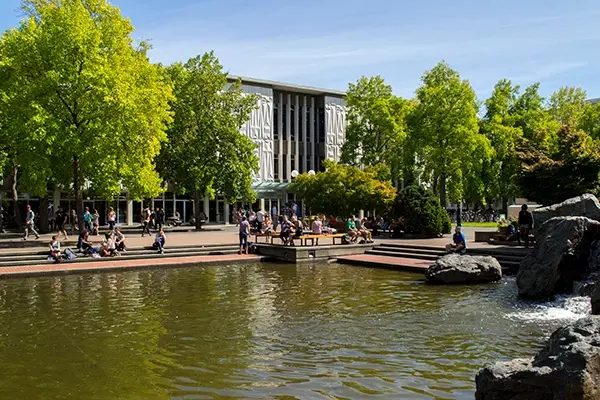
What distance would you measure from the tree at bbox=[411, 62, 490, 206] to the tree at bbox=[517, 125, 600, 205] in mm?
18868

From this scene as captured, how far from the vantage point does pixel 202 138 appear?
4097cm

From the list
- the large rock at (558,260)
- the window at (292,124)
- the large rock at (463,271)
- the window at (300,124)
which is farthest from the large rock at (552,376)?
the window at (300,124)

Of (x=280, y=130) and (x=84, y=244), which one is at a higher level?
(x=280, y=130)

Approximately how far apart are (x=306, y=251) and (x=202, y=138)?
19536mm

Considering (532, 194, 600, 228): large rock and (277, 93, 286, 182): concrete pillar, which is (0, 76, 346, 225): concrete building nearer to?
(277, 93, 286, 182): concrete pillar

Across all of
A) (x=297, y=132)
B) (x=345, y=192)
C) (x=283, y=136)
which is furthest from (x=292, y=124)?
(x=345, y=192)

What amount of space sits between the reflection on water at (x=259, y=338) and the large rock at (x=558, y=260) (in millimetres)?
670

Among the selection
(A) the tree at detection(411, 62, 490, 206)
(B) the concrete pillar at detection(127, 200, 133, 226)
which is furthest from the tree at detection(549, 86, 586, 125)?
(B) the concrete pillar at detection(127, 200, 133, 226)

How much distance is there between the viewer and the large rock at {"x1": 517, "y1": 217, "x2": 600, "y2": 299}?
47.5 ft

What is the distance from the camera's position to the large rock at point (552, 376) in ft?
18.4

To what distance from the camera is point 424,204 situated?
1212 inches

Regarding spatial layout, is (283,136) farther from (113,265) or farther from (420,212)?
(113,265)

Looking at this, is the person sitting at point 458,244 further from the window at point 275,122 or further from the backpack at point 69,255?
the window at point 275,122

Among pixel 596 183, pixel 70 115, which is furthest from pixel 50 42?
pixel 596 183
